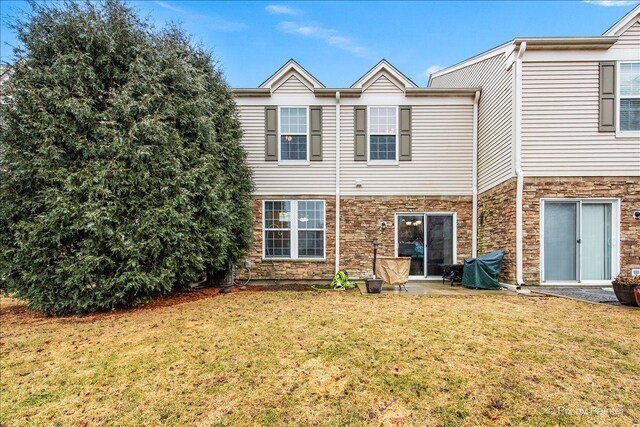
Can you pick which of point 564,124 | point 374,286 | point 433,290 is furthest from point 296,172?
point 564,124

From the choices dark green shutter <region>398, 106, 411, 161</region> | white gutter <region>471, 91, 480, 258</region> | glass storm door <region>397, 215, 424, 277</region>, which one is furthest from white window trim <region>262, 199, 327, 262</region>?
white gutter <region>471, 91, 480, 258</region>

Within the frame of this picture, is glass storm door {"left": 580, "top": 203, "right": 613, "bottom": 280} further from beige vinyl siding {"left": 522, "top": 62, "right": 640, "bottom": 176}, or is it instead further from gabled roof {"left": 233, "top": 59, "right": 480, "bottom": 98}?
gabled roof {"left": 233, "top": 59, "right": 480, "bottom": 98}

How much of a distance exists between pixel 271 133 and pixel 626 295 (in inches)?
355

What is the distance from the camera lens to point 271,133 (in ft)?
30.6

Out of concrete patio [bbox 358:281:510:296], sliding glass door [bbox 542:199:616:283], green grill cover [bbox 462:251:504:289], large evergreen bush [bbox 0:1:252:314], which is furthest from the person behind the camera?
green grill cover [bbox 462:251:504:289]

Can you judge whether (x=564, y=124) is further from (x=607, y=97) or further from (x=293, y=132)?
Answer: (x=293, y=132)

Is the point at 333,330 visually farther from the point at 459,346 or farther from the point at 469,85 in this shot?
the point at 469,85

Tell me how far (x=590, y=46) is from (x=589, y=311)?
6.24 meters

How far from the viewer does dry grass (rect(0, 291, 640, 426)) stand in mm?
2533

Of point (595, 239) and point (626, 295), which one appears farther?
point (595, 239)

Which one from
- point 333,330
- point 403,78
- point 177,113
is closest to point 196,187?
point 177,113

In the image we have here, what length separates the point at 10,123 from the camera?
16.9 feet

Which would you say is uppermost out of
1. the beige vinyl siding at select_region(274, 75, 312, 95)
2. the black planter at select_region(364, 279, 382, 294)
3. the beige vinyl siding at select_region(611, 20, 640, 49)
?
the beige vinyl siding at select_region(611, 20, 640, 49)

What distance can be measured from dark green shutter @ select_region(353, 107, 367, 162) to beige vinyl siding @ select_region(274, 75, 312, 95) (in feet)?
5.59
